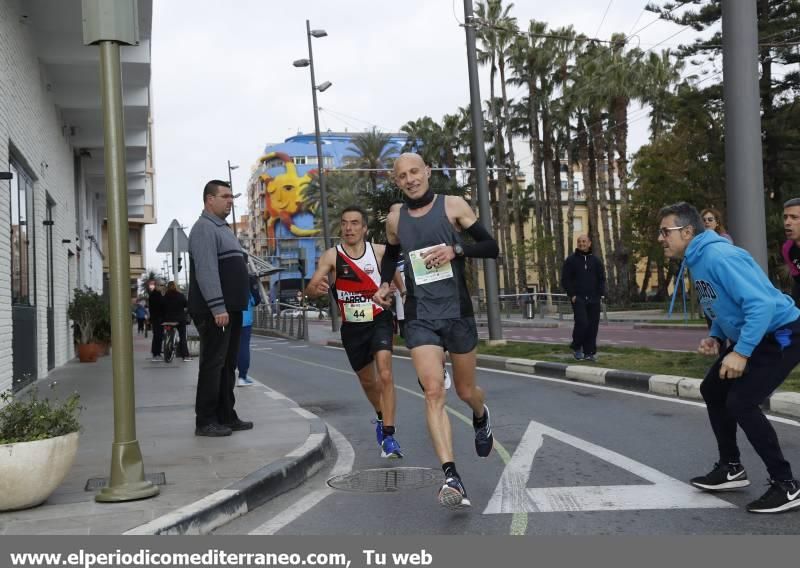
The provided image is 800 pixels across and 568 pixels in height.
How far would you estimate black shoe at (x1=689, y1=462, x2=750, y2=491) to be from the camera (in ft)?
17.4

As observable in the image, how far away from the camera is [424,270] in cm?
537

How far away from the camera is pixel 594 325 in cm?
1358

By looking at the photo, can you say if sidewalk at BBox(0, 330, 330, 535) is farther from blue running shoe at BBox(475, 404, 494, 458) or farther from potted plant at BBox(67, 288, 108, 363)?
potted plant at BBox(67, 288, 108, 363)

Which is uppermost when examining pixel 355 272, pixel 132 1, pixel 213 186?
pixel 132 1

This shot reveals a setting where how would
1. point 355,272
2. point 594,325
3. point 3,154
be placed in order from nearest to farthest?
point 355,272 → point 3,154 → point 594,325

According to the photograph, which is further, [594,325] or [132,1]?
[594,325]

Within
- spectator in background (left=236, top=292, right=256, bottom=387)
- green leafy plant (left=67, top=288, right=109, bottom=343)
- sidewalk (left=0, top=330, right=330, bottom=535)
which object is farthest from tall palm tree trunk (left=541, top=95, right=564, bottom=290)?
sidewalk (left=0, top=330, right=330, bottom=535)

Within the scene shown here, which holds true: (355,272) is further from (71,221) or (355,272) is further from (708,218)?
(71,221)

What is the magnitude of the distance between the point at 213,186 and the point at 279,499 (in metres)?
3.32

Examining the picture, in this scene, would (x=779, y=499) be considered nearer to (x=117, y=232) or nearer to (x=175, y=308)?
(x=117, y=232)

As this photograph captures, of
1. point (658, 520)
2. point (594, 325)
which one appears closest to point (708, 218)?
point (594, 325)

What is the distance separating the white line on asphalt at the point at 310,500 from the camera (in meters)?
4.98

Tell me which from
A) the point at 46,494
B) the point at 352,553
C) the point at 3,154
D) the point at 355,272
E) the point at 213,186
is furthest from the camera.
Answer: the point at 3,154

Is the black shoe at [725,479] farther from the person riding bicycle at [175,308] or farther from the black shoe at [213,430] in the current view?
the person riding bicycle at [175,308]
